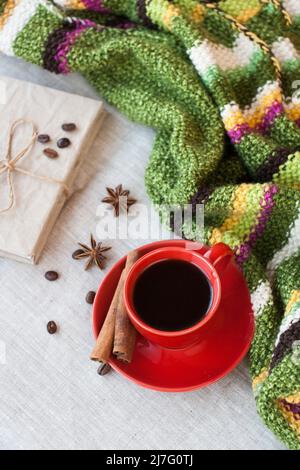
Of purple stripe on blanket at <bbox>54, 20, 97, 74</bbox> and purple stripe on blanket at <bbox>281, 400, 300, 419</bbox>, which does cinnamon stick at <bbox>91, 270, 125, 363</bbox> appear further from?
purple stripe on blanket at <bbox>54, 20, 97, 74</bbox>

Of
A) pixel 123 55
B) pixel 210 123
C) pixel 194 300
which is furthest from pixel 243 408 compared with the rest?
pixel 123 55

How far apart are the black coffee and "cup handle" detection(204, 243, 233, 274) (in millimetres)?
22

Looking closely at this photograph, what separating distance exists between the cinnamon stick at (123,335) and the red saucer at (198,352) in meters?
0.02

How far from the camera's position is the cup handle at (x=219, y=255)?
0.77 m

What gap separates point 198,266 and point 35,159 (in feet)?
1.01

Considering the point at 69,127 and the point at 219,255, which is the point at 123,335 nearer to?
the point at 219,255

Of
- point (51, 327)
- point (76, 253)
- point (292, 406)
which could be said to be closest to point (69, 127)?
point (76, 253)

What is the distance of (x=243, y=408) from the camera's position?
2.57 feet

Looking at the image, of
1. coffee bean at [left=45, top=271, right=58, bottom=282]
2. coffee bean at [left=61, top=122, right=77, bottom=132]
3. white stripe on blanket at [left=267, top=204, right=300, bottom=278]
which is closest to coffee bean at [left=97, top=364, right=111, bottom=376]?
coffee bean at [left=45, top=271, right=58, bottom=282]

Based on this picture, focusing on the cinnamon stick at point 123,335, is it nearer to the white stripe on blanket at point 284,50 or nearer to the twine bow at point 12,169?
the twine bow at point 12,169

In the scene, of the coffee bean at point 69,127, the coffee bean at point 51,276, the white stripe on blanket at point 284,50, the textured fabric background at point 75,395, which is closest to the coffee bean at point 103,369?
the textured fabric background at point 75,395

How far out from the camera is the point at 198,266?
2.52ft
